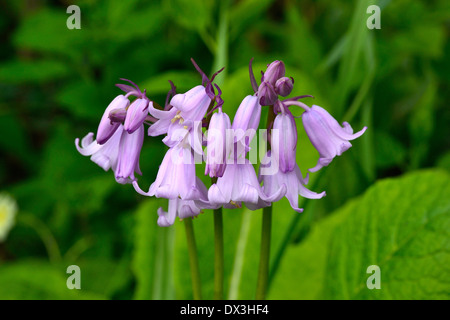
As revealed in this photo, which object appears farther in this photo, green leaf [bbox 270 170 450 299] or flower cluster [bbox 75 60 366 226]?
green leaf [bbox 270 170 450 299]

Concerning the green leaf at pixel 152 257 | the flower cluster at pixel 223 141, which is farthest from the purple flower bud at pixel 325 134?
the green leaf at pixel 152 257

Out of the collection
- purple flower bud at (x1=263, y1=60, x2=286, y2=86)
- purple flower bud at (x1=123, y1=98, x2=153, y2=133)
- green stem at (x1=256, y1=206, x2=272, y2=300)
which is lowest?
green stem at (x1=256, y1=206, x2=272, y2=300)

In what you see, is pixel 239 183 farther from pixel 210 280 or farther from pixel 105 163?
pixel 210 280

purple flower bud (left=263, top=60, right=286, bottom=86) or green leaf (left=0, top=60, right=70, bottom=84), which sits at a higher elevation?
green leaf (left=0, top=60, right=70, bottom=84)

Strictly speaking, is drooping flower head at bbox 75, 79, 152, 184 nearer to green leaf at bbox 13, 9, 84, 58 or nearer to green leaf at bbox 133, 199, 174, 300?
green leaf at bbox 133, 199, 174, 300

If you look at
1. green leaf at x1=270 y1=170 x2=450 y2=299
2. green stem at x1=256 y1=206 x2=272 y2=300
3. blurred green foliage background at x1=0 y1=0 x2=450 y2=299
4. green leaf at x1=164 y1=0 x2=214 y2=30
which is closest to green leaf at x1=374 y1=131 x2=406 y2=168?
blurred green foliage background at x1=0 y1=0 x2=450 y2=299

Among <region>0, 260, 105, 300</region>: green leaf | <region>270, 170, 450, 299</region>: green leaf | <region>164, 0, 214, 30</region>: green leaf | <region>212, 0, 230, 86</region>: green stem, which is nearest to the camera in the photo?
<region>270, 170, 450, 299</region>: green leaf

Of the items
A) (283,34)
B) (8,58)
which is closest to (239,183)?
(283,34)

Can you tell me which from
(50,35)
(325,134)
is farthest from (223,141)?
(50,35)
